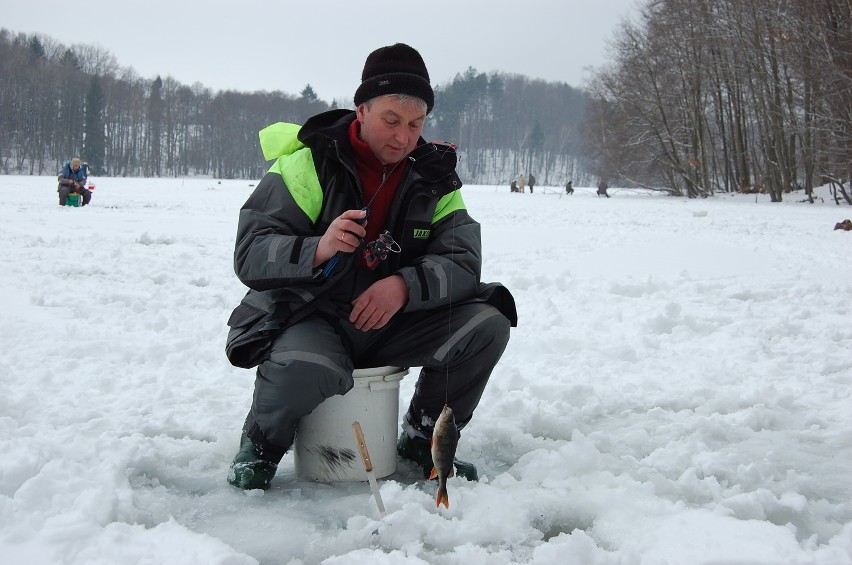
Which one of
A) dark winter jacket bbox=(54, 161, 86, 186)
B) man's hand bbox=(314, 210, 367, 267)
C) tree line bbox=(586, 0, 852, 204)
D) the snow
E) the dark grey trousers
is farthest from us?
tree line bbox=(586, 0, 852, 204)

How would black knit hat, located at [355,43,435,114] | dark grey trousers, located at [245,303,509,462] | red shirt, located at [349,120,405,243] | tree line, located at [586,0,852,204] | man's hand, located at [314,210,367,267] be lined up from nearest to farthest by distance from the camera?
man's hand, located at [314,210,367,267] → dark grey trousers, located at [245,303,509,462] → black knit hat, located at [355,43,435,114] → red shirt, located at [349,120,405,243] → tree line, located at [586,0,852,204]

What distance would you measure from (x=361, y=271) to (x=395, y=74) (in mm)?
672

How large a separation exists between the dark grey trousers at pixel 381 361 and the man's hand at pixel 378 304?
0.37 ft

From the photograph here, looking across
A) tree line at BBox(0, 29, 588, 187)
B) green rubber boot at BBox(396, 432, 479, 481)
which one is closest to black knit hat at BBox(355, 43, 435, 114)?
green rubber boot at BBox(396, 432, 479, 481)

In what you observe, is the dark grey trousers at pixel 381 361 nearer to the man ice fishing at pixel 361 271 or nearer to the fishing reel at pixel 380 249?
the man ice fishing at pixel 361 271

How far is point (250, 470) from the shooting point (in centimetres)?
233

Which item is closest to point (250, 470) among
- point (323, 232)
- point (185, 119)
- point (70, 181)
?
point (323, 232)

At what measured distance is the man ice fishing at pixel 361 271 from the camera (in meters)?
2.26

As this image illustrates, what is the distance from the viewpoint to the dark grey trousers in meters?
2.24

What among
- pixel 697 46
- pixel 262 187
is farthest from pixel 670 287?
pixel 697 46

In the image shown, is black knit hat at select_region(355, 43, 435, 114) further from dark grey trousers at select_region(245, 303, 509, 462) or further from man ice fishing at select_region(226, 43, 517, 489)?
dark grey trousers at select_region(245, 303, 509, 462)

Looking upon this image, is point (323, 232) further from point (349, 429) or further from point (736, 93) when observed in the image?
point (736, 93)

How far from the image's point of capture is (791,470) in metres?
2.50

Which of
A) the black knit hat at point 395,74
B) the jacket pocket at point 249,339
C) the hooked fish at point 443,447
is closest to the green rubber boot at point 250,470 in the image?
the jacket pocket at point 249,339
